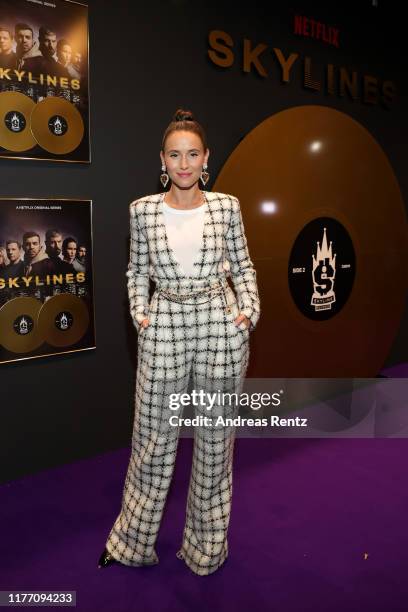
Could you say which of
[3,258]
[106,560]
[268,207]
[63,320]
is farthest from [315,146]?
[106,560]

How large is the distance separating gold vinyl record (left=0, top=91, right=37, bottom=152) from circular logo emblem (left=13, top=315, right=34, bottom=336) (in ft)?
2.33

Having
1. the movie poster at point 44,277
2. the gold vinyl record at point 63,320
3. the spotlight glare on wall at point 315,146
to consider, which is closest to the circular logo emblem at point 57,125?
the movie poster at point 44,277

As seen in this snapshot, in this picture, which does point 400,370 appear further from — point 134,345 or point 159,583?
point 159,583

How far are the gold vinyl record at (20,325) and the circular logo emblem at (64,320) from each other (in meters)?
0.09

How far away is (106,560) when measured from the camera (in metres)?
1.89

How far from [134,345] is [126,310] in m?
0.19

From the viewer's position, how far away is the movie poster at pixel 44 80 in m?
2.14

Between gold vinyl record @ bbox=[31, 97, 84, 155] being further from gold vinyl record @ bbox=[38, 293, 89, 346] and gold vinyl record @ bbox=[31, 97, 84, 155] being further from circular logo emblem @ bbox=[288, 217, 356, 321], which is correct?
circular logo emblem @ bbox=[288, 217, 356, 321]

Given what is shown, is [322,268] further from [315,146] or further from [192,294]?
[192,294]

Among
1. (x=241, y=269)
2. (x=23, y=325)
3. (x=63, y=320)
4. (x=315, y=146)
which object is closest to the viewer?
(x=241, y=269)

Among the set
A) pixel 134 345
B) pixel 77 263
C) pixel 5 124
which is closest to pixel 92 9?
pixel 5 124

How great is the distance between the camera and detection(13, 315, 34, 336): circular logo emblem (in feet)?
7.59

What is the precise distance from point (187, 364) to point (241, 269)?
0.38 m

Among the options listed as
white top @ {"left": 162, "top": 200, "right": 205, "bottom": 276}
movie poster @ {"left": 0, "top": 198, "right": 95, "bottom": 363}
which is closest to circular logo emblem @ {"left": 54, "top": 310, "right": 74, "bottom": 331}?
movie poster @ {"left": 0, "top": 198, "right": 95, "bottom": 363}
